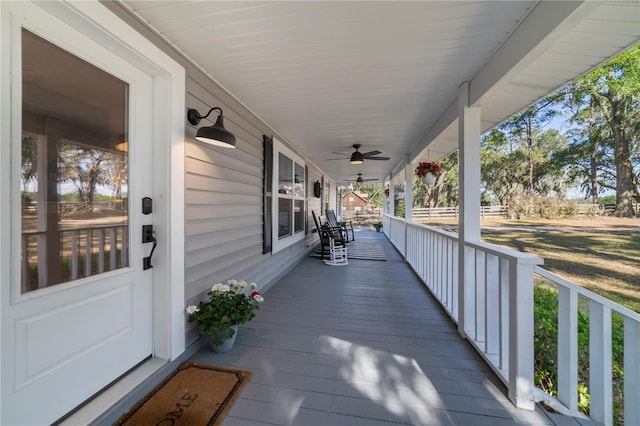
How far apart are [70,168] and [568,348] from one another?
301 centimetres

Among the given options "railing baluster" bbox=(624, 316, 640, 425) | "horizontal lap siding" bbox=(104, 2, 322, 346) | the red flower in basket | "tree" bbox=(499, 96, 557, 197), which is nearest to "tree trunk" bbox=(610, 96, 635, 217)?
"tree" bbox=(499, 96, 557, 197)

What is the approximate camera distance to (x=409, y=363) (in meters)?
1.83

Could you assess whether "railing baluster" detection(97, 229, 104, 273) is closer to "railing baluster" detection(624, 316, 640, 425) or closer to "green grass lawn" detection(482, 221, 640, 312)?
"railing baluster" detection(624, 316, 640, 425)

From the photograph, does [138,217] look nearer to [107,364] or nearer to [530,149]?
[107,364]

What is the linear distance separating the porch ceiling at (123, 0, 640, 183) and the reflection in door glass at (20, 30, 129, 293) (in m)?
0.54

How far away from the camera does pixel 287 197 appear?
14.3ft

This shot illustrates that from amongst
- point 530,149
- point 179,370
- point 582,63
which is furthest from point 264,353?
point 530,149

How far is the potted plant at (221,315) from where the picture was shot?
→ 6.17 feet

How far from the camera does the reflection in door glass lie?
1129 millimetres

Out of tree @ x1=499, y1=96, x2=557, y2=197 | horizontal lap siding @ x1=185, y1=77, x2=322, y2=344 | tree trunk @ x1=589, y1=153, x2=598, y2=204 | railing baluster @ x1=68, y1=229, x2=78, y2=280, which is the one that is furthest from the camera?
tree @ x1=499, y1=96, x2=557, y2=197

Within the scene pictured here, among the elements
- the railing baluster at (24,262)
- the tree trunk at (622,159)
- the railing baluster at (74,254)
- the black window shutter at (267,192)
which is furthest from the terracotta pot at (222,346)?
the tree trunk at (622,159)

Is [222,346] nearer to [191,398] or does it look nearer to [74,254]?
[191,398]

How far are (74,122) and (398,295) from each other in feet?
11.4

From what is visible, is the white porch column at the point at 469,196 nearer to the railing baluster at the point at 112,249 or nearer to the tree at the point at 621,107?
the railing baluster at the point at 112,249
